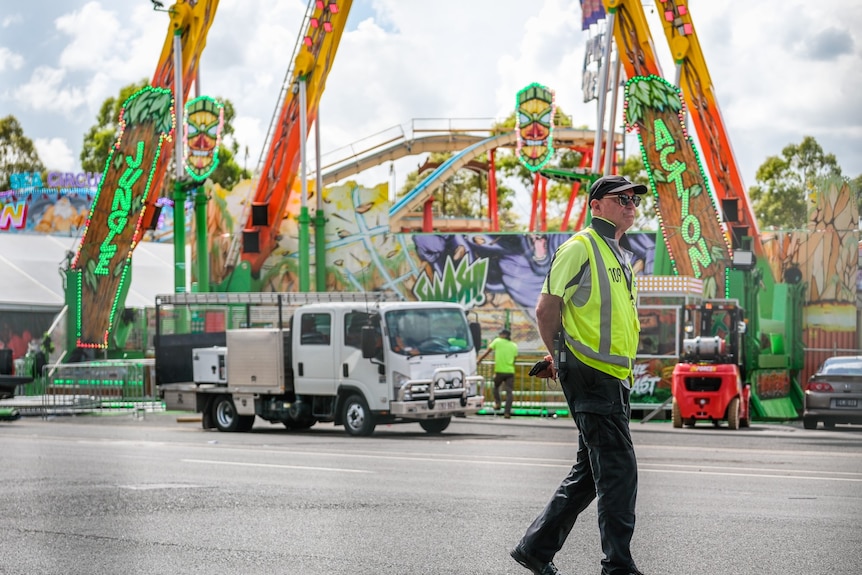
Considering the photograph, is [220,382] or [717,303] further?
[717,303]

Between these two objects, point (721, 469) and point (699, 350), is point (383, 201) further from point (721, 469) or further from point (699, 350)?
point (721, 469)

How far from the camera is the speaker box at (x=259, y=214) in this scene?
44.2 meters

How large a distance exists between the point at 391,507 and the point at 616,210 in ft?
15.4

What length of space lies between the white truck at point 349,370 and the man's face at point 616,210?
14.1 meters

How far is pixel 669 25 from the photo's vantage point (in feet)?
127

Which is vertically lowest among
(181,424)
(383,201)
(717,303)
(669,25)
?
(181,424)

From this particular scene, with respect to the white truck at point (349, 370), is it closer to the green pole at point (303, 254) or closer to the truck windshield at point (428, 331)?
the truck windshield at point (428, 331)

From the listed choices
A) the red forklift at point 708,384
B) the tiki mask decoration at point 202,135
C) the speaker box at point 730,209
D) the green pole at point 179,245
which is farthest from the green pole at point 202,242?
the red forklift at point 708,384

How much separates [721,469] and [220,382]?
37.3ft

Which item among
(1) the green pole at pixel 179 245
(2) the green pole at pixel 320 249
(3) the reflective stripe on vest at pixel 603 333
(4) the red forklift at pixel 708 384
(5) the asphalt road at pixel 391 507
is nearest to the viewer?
(3) the reflective stripe on vest at pixel 603 333

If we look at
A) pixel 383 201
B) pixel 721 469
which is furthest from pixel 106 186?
pixel 721 469

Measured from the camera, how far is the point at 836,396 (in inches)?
892

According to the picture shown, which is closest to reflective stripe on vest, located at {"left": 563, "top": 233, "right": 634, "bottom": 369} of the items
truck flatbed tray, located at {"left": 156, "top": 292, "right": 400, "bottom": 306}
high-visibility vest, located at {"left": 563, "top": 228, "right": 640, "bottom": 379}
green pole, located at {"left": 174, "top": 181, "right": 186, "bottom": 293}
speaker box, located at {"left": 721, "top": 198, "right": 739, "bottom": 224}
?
high-visibility vest, located at {"left": 563, "top": 228, "right": 640, "bottom": 379}

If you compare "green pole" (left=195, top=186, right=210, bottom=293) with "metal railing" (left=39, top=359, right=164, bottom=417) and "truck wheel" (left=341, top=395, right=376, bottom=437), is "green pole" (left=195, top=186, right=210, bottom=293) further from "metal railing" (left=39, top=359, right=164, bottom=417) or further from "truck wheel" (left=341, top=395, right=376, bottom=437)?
"truck wheel" (left=341, top=395, right=376, bottom=437)
